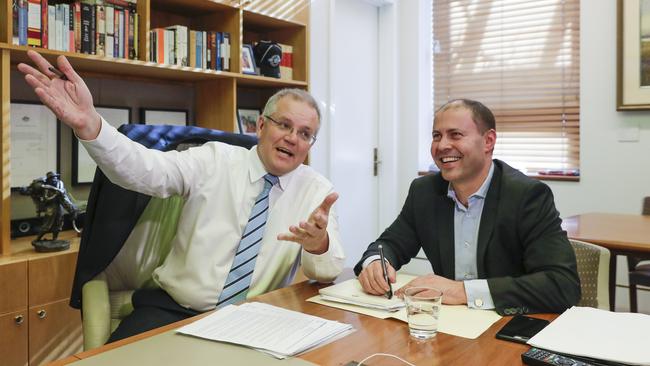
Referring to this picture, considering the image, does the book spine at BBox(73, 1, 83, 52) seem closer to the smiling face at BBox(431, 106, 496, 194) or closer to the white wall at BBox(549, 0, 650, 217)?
the smiling face at BBox(431, 106, 496, 194)

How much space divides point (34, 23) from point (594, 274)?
2.34m

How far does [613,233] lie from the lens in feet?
7.97

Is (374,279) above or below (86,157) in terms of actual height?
below

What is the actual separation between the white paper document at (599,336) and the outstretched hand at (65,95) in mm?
1185

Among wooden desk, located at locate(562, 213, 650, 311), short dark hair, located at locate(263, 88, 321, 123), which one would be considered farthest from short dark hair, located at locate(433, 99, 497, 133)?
wooden desk, located at locate(562, 213, 650, 311)

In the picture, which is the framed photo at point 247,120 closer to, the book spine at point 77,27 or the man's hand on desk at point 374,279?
the book spine at point 77,27

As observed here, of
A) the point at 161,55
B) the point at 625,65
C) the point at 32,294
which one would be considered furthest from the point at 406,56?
the point at 32,294

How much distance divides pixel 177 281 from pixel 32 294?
A: 843mm

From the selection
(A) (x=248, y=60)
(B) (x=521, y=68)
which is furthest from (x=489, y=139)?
(B) (x=521, y=68)

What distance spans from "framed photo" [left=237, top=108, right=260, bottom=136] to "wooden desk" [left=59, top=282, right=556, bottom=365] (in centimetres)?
240

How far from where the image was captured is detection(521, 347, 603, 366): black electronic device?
99 centimetres

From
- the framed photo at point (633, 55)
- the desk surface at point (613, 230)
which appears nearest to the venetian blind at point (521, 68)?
the framed photo at point (633, 55)

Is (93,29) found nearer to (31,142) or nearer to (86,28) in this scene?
(86,28)

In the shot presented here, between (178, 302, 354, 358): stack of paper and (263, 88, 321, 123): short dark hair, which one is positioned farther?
(263, 88, 321, 123): short dark hair
